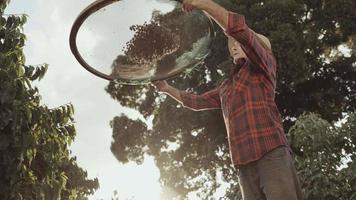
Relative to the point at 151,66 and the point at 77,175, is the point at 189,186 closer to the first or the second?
the point at 77,175

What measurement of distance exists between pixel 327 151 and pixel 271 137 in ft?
20.9

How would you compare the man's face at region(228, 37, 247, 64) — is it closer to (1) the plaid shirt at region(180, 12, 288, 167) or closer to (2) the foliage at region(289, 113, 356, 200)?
(1) the plaid shirt at region(180, 12, 288, 167)

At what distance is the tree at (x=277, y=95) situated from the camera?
16.8 m

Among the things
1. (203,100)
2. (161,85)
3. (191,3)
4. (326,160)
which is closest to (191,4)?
(191,3)

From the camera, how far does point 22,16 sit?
7.86m

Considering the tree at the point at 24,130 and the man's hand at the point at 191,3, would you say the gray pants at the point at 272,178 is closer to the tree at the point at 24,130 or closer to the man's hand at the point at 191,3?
the man's hand at the point at 191,3

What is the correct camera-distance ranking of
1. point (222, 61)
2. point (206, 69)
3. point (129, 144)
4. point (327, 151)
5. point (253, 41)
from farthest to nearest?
point (129, 144) → point (206, 69) → point (222, 61) → point (327, 151) → point (253, 41)

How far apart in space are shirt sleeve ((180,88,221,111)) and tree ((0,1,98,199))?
3812mm

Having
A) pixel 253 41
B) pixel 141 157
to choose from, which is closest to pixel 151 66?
pixel 253 41

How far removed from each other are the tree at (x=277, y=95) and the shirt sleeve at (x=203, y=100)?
Answer: 11905mm

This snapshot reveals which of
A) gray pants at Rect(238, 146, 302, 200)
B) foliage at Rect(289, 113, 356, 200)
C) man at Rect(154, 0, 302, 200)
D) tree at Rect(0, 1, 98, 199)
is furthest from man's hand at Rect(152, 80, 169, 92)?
foliage at Rect(289, 113, 356, 200)

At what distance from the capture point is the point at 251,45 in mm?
2805

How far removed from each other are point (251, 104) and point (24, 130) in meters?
4.93

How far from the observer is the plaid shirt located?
2.79 meters
